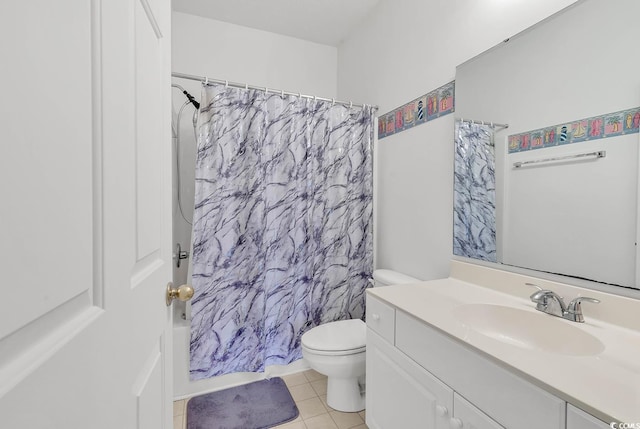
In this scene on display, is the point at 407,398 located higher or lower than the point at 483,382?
lower

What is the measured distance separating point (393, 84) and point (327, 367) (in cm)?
178

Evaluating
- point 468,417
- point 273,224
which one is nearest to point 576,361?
point 468,417

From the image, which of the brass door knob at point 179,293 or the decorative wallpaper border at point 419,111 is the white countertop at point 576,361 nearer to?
the brass door knob at point 179,293

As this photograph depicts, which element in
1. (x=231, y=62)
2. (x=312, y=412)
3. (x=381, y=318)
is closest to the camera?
(x=381, y=318)

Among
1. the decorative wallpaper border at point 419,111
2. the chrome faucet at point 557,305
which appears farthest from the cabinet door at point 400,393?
the decorative wallpaper border at point 419,111

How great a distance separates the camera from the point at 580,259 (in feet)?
3.36

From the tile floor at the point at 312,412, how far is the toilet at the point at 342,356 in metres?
0.05

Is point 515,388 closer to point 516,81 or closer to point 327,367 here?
point 327,367

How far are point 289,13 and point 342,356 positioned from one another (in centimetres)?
235

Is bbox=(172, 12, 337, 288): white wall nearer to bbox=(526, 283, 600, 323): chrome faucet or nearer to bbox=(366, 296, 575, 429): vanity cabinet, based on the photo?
bbox=(366, 296, 575, 429): vanity cabinet

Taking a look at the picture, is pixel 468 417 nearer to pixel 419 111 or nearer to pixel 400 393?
pixel 400 393

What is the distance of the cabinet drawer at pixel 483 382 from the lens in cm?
64

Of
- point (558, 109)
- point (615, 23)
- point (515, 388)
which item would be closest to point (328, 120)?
point (558, 109)

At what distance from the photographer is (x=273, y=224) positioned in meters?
1.83
